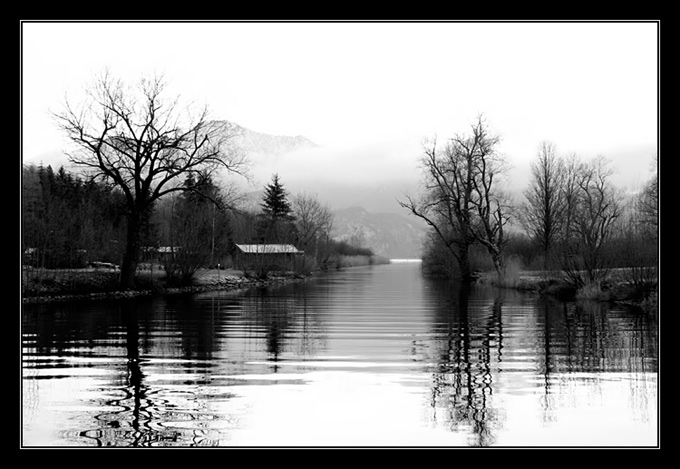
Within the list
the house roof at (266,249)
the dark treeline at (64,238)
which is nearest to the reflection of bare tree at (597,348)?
the dark treeline at (64,238)

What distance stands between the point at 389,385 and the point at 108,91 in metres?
32.3

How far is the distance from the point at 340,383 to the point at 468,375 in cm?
263

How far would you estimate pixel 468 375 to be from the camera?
12453mm

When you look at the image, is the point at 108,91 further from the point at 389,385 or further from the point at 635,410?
the point at 635,410

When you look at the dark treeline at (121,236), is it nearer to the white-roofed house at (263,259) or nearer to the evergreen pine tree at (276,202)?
the white-roofed house at (263,259)

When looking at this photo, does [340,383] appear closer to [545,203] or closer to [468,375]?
[468,375]

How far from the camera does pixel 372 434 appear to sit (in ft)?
27.4

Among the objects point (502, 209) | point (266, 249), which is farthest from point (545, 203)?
point (266, 249)

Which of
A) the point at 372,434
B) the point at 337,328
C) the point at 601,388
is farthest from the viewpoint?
the point at 337,328

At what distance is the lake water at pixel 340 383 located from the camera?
27.4 feet

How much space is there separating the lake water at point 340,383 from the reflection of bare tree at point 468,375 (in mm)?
40

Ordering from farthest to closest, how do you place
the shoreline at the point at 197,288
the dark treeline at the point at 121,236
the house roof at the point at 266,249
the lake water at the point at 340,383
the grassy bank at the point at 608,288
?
the house roof at the point at 266,249 → the dark treeline at the point at 121,236 → the shoreline at the point at 197,288 → the grassy bank at the point at 608,288 → the lake water at the point at 340,383
